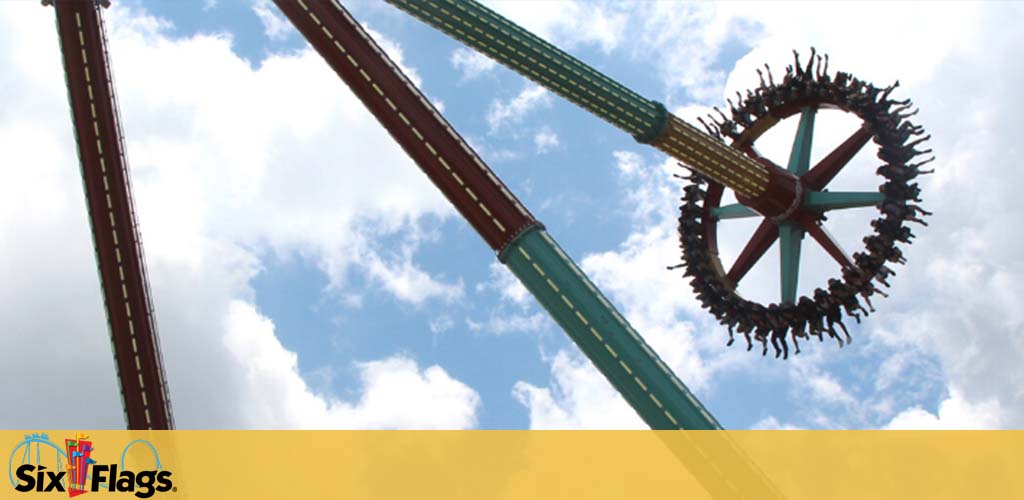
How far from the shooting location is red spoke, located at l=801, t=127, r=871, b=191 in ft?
112

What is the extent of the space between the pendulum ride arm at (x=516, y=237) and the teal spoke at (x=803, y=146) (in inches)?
640

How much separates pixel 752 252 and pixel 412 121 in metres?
17.9

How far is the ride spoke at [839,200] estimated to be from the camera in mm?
32656

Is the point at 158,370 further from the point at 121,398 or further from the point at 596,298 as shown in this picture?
the point at 596,298

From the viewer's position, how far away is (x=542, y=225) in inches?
877

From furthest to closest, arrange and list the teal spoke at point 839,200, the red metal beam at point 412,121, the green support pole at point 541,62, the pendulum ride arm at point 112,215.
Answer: the teal spoke at point 839,200 < the green support pole at point 541,62 < the red metal beam at point 412,121 < the pendulum ride arm at point 112,215

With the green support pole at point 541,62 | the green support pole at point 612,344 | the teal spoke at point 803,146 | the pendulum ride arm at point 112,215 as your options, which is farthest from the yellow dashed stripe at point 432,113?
the teal spoke at point 803,146

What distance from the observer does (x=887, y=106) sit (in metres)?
32.5

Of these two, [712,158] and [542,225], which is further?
[712,158]

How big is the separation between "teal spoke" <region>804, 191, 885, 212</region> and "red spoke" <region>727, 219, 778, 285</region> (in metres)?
1.99

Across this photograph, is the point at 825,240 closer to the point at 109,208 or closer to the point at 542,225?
the point at 542,225

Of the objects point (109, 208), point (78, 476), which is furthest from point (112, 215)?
point (78, 476)

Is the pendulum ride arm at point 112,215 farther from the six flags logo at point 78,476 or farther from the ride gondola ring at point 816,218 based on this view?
the ride gondola ring at point 816,218

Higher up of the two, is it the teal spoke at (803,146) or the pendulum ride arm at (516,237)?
the teal spoke at (803,146)
